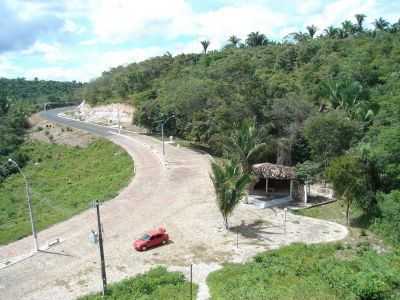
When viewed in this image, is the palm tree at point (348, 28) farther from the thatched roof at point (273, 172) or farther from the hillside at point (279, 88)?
the thatched roof at point (273, 172)

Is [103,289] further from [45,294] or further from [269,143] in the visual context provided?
[269,143]

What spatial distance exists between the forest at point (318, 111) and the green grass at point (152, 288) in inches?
560

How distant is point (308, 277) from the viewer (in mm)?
18047

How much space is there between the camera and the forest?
2843 centimetres

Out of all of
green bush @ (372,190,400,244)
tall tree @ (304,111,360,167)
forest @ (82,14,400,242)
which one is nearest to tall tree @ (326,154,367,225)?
forest @ (82,14,400,242)

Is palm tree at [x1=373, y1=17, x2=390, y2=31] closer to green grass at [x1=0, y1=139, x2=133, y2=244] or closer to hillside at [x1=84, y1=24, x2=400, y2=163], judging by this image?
hillside at [x1=84, y1=24, x2=400, y2=163]

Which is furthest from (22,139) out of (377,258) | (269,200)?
(377,258)

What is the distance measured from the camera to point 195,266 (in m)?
21.5

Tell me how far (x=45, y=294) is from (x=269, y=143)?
84.7ft

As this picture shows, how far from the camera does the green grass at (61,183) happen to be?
105 feet

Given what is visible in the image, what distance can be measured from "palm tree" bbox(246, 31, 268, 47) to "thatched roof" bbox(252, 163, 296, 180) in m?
67.4

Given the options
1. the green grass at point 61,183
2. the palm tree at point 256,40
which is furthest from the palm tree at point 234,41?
the green grass at point 61,183

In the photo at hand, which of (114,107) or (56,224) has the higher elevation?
(114,107)

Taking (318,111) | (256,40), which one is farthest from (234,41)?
(318,111)
